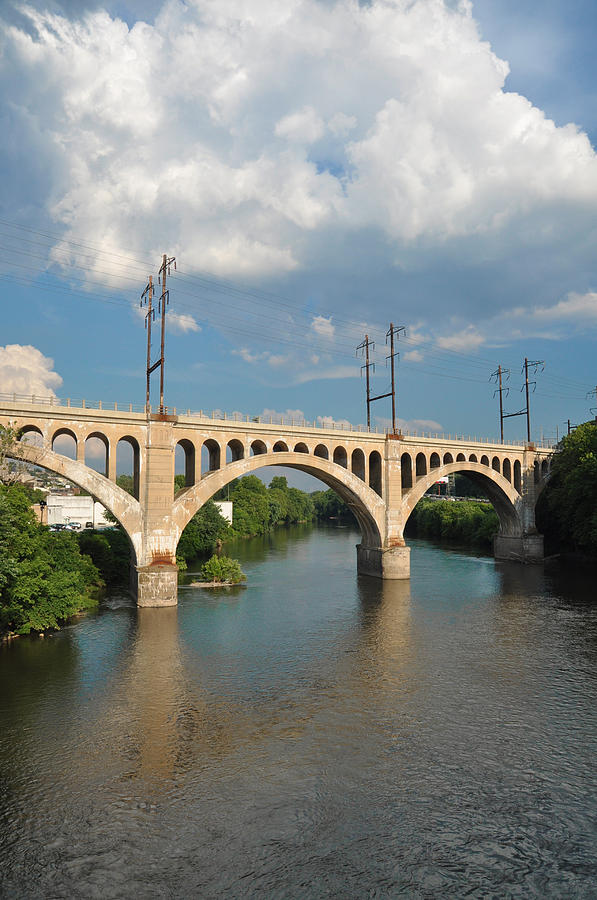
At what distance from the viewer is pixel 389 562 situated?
50.4m

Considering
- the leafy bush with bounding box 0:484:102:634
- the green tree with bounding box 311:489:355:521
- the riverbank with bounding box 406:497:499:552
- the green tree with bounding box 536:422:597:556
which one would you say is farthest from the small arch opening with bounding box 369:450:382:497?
the green tree with bounding box 311:489:355:521

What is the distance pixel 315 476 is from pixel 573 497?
27.1 meters

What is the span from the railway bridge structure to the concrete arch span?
0.06 m

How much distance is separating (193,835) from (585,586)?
144 feet

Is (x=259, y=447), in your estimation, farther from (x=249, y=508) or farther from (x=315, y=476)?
(x=249, y=508)

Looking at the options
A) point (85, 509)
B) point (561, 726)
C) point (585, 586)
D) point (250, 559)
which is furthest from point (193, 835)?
point (85, 509)

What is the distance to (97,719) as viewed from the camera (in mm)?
21047

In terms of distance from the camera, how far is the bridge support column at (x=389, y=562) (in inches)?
1983

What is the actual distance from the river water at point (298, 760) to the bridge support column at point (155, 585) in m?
3.01

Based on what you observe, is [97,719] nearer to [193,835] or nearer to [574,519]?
[193,835]

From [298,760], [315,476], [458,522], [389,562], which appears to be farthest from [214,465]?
[458,522]

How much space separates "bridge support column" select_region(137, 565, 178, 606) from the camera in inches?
1487

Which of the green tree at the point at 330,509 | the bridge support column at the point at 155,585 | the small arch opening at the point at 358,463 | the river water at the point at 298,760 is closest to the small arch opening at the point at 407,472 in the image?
the small arch opening at the point at 358,463

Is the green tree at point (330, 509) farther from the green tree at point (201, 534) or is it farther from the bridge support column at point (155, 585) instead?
the bridge support column at point (155, 585)
